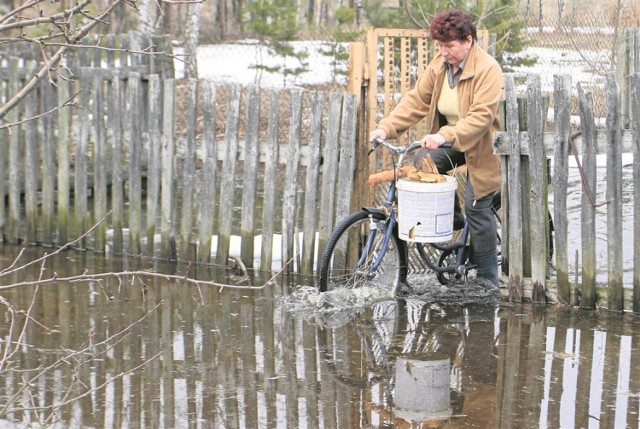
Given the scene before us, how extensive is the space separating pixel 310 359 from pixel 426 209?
1348 mm

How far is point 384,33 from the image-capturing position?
24.7ft

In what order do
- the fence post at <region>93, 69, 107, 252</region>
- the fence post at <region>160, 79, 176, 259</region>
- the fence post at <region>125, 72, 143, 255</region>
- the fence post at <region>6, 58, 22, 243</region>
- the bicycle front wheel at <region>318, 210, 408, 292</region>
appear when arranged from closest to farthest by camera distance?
the bicycle front wheel at <region>318, 210, 408, 292</region>
the fence post at <region>160, 79, 176, 259</region>
the fence post at <region>125, 72, 143, 255</region>
the fence post at <region>93, 69, 107, 252</region>
the fence post at <region>6, 58, 22, 243</region>

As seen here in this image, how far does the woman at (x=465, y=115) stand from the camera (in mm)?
6570

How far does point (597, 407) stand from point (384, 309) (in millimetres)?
2135

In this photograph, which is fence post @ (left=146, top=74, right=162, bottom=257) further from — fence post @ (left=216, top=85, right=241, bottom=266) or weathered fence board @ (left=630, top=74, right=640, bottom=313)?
weathered fence board @ (left=630, top=74, right=640, bottom=313)

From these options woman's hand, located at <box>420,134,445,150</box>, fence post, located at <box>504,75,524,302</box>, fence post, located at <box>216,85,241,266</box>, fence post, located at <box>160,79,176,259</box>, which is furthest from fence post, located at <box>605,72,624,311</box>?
fence post, located at <box>160,79,176,259</box>

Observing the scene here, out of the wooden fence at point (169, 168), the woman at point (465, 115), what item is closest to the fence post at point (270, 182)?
the wooden fence at point (169, 168)

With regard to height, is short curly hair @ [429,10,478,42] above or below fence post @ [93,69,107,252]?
above

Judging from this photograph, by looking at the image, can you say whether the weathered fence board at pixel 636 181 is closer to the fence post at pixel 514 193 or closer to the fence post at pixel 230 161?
the fence post at pixel 514 193

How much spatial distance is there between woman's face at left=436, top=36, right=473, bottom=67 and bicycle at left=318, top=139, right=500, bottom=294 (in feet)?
2.07

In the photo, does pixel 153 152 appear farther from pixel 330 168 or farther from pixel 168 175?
pixel 330 168

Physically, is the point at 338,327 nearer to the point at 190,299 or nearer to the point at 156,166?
the point at 190,299

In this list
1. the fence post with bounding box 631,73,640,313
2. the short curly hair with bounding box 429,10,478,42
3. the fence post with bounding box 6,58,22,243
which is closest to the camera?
the fence post with bounding box 631,73,640,313

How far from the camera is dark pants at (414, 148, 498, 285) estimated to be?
22.8ft
